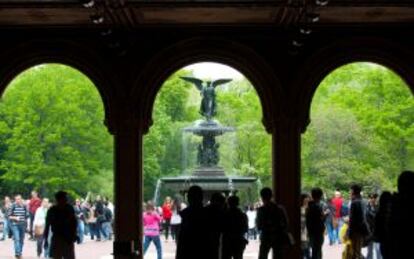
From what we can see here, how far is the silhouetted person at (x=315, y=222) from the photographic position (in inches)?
544

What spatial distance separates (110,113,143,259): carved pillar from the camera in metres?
16.4

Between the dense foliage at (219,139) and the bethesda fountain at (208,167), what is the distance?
672 inches

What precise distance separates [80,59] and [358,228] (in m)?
6.41

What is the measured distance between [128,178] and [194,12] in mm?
3553

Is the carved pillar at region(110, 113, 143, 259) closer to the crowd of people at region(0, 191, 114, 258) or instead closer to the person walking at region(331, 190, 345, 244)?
the crowd of people at region(0, 191, 114, 258)

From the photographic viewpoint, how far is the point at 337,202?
67.5 ft

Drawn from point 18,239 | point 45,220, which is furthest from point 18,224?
point 45,220

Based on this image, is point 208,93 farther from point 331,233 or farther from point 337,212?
point 331,233

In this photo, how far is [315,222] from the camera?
13.9 metres

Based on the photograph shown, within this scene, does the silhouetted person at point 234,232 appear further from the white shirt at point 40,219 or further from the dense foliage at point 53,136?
the dense foliage at point 53,136

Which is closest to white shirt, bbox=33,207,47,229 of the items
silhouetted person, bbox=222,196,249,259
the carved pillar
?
the carved pillar

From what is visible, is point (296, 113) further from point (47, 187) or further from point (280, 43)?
point (47, 187)

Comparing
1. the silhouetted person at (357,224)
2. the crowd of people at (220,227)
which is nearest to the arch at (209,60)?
the crowd of people at (220,227)

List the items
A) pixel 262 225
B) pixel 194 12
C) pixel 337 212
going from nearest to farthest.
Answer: pixel 262 225, pixel 194 12, pixel 337 212
